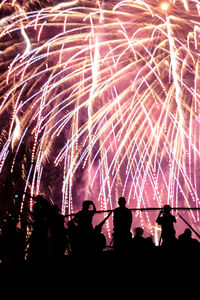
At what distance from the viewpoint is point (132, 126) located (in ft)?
42.3

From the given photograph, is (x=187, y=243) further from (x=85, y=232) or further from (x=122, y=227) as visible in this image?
(x=85, y=232)

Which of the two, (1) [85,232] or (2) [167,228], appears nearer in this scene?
(1) [85,232]

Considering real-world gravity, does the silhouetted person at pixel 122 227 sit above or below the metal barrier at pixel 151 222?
below

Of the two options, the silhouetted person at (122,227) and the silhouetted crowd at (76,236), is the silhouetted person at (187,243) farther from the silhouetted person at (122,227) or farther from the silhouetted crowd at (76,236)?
the silhouetted person at (122,227)

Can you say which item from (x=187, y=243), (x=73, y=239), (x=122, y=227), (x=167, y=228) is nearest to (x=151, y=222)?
(x=167, y=228)

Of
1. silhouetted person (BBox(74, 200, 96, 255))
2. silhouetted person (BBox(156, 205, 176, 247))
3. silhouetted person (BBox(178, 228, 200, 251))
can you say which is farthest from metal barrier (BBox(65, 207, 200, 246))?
silhouetted person (BBox(178, 228, 200, 251))

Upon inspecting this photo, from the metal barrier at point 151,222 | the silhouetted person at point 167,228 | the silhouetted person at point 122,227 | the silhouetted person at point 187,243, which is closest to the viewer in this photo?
the silhouetted person at point 187,243

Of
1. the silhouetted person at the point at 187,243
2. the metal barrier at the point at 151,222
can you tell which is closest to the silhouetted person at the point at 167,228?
the silhouetted person at the point at 187,243

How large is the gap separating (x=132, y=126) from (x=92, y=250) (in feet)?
25.2

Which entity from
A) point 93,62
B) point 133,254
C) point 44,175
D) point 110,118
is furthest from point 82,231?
point 44,175

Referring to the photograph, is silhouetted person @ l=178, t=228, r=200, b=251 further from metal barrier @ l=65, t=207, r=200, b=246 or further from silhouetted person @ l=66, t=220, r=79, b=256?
metal barrier @ l=65, t=207, r=200, b=246

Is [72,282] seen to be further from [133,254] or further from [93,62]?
[93,62]

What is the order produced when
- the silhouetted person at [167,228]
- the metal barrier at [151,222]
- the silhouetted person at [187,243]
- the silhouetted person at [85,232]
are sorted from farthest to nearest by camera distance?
the metal barrier at [151,222], the silhouetted person at [167,228], the silhouetted person at [85,232], the silhouetted person at [187,243]

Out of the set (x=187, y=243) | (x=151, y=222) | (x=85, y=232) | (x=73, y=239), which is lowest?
(x=187, y=243)
